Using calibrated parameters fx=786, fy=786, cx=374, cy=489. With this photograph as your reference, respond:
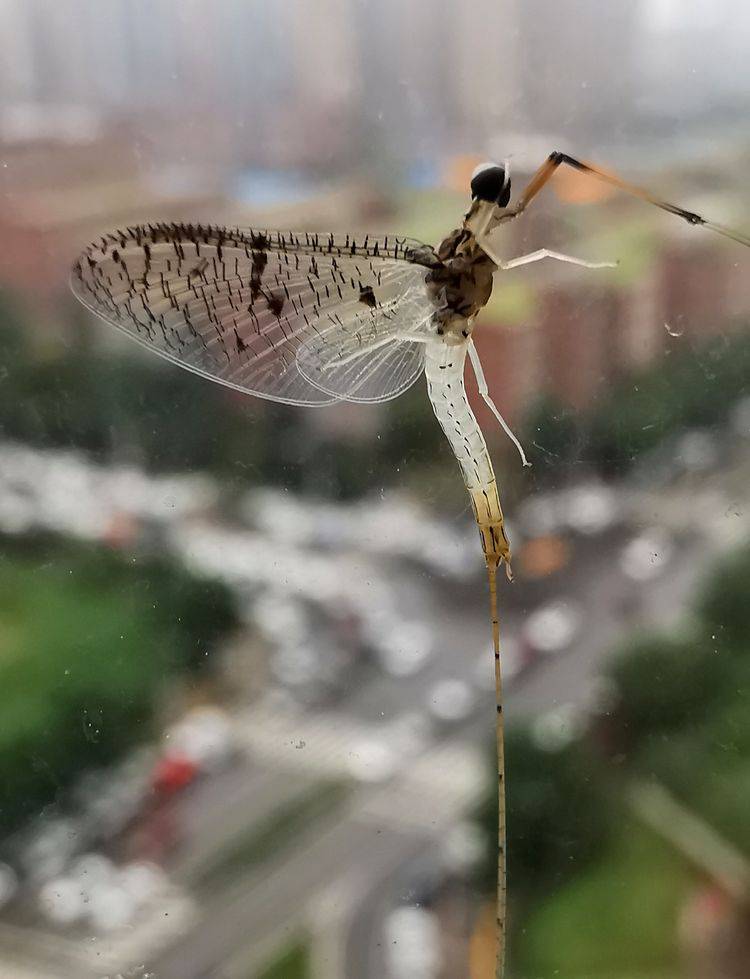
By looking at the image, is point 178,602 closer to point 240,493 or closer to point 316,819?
point 240,493

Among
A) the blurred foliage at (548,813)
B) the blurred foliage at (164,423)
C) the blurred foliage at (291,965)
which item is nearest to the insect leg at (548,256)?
the blurred foliage at (164,423)

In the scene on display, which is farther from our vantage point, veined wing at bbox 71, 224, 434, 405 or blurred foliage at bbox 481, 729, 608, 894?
blurred foliage at bbox 481, 729, 608, 894

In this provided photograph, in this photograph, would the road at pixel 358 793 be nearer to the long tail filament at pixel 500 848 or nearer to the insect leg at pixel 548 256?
the long tail filament at pixel 500 848

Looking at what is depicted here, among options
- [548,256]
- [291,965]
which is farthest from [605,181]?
[291,965]

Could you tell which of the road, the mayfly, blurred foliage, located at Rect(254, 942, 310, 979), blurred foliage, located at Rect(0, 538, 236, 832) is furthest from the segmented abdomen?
blurred foliage, located at Rect(254, 942, 310, 979)

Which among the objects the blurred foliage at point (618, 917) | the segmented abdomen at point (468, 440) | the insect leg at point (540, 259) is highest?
the insect leg at point (540, 259)

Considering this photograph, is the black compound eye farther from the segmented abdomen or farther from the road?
the road
